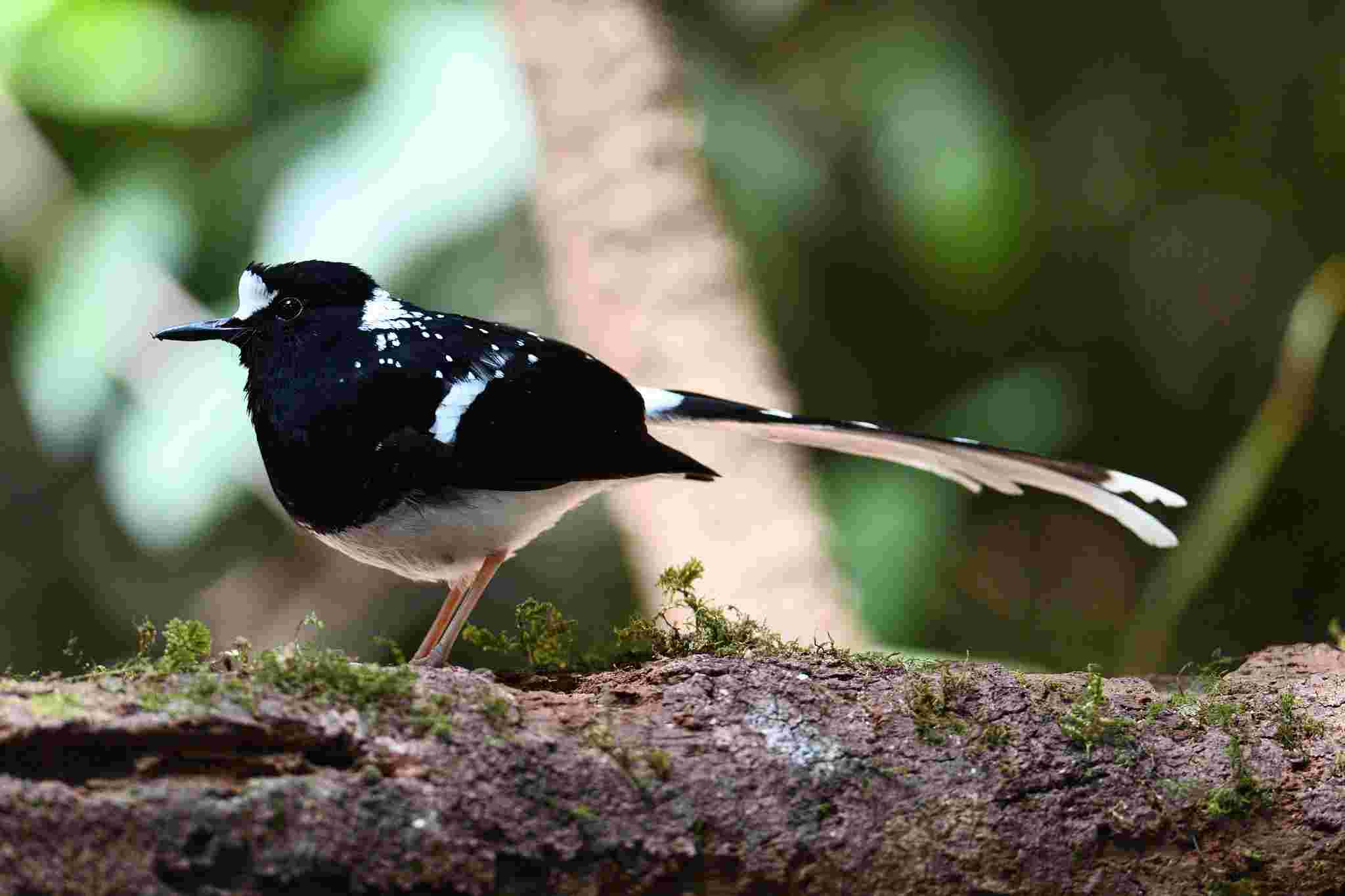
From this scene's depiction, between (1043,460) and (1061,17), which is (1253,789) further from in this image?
(1061,17)

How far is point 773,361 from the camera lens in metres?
6.12

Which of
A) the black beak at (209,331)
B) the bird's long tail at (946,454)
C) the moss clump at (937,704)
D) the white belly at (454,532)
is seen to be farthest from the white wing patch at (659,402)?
the moss clump at (937,704)

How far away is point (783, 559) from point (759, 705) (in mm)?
3230

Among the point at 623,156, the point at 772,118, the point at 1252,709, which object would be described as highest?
the point at 772,118

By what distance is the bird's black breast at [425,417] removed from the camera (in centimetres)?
324

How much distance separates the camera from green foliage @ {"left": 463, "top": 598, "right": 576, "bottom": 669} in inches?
124

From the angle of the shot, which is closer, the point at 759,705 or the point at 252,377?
the point at 759,705

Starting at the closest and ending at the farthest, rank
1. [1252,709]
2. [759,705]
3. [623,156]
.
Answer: [759,705] → [1252,709] → [623,156]

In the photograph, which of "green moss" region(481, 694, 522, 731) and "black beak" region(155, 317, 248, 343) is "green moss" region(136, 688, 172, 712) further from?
"black beak" region(155, 317, 248, 343)

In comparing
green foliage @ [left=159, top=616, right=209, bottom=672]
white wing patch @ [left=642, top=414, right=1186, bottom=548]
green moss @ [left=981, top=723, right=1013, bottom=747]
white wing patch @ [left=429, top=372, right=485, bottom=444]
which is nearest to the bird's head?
white wing patch @ [left=429, top=372, right=485, bottom=444]

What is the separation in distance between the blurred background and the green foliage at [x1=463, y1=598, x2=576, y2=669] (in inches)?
114

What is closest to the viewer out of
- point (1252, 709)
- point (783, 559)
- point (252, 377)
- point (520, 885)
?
point (520, 885)

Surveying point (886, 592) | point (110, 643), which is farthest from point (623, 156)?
point (110, 643)

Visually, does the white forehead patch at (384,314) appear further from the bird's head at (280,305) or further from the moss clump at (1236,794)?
the moss clump at (1236,794)
